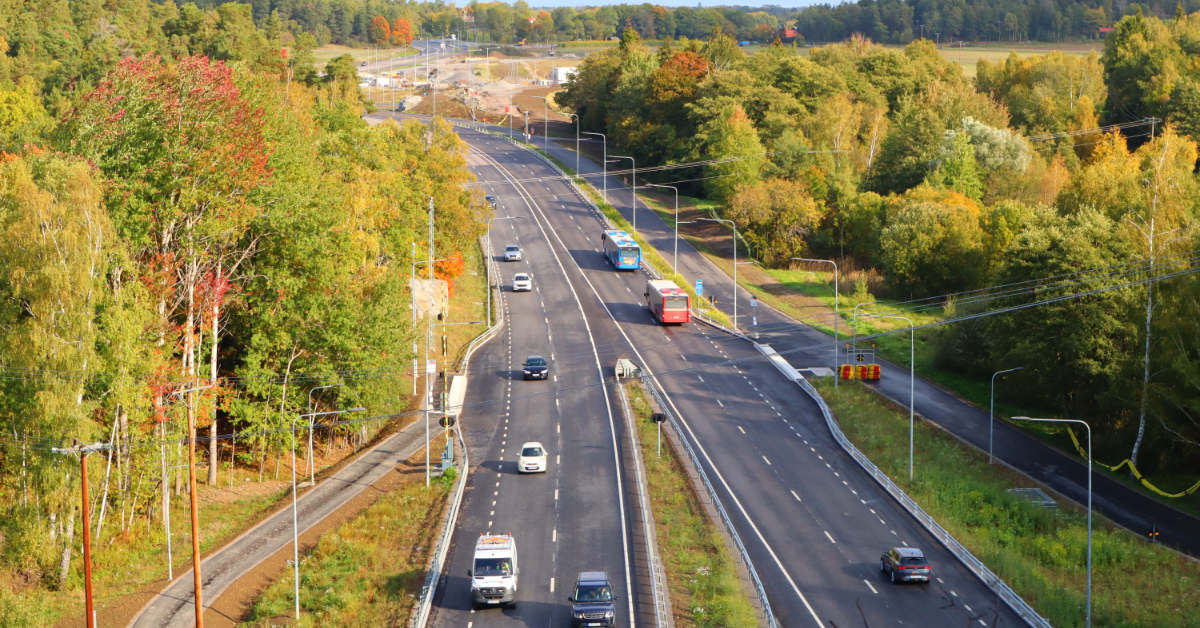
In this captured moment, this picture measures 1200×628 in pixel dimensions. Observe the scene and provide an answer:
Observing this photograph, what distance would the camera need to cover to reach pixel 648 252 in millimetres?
98500

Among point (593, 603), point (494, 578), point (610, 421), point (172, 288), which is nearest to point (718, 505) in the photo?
point (593, 603)

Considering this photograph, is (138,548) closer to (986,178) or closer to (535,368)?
(535,368)

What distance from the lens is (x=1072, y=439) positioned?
195 ft

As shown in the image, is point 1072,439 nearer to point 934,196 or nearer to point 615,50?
point 934,196

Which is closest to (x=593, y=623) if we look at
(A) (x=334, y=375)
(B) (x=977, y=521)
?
(B) (x=977, y=521)

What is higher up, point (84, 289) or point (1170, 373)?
point (84, 289)

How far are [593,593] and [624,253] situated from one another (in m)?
61.1

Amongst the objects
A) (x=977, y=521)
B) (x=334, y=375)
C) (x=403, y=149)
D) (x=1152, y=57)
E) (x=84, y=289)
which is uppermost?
(x=1152, y=57)

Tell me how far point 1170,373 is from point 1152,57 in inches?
3665

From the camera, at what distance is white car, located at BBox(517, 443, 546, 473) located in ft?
171

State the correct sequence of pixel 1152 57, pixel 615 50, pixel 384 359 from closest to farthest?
pixel 384 359, pixel 1152 57, pixel 615 50

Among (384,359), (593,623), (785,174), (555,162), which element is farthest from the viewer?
(555,162)

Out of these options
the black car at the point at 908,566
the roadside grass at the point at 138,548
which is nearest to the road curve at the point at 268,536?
the roadside grass at the point at 138,548

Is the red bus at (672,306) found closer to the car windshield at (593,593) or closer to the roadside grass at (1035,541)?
the roadside grass at (1035,541)
